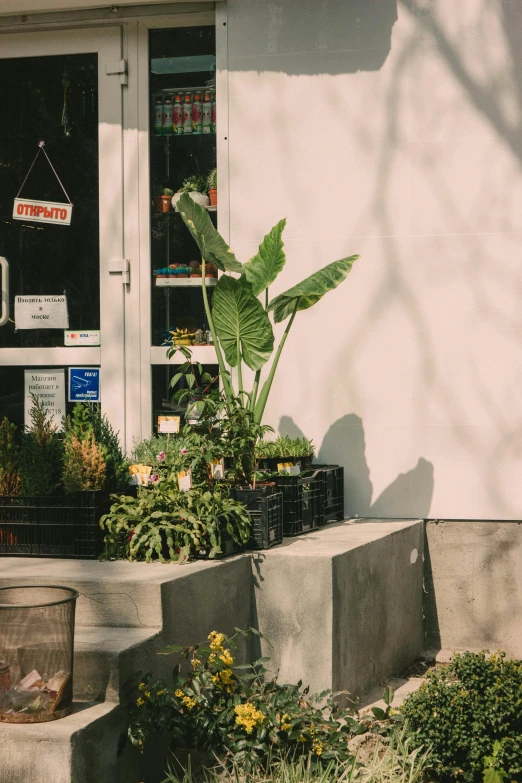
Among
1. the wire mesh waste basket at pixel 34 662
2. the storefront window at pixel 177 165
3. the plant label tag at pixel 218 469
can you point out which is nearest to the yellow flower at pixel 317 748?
the wire mesh waste basket at pixel 34 662

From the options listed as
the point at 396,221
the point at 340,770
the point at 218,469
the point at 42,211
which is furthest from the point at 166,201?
the point at 340,770

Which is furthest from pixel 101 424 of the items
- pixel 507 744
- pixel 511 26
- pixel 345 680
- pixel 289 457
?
pixel 511 26

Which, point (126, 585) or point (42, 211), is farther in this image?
point (42, 211)

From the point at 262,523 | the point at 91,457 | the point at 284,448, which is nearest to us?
the point at 91,457

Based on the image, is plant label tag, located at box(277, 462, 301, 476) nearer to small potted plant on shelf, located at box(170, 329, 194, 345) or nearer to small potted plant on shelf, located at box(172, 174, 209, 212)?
small potted plant on shelf, located at box(170, 329, 194, 345)

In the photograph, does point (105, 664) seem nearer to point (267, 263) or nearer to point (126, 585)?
point (126, 585)

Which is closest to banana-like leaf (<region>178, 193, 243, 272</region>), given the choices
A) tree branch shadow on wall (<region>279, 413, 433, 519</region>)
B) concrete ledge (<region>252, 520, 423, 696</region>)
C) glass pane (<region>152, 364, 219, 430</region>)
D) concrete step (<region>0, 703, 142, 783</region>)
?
glass pane (<region>152, 364, 219, 430</region>)

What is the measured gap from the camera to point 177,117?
7.16m

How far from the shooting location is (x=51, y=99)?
7.29 meters

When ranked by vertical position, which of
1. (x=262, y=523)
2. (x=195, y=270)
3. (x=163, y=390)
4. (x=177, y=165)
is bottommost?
(x=262, y=523)

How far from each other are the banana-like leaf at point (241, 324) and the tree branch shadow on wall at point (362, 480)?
0.87m

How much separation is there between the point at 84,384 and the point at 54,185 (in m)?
1.39

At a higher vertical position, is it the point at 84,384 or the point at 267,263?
the point at 267,263

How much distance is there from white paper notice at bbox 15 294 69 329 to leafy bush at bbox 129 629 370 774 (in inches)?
135
